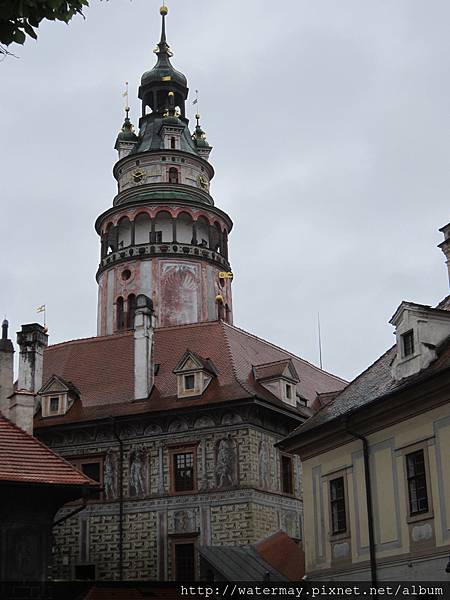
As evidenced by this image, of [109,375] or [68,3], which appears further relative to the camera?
[109,375]

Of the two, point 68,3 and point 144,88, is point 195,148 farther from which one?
point 68,3

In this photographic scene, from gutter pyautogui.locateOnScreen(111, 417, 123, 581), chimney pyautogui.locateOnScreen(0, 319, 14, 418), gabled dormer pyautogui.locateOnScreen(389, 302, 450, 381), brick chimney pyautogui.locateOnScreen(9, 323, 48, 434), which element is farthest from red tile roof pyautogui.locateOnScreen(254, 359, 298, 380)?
gabled dormer pyautogui.locateOnScreen(389, 302, 450, 381)

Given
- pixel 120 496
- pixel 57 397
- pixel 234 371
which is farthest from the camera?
pixel 57 397

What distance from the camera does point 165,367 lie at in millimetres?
30109

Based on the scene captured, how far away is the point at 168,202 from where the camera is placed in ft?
129

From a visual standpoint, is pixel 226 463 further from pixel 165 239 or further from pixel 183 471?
pixel 165 239

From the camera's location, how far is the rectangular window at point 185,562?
2619cm

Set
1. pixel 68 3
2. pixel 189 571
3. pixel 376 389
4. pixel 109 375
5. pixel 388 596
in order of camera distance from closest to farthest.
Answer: pixel 68 3, pixel 388 596, pixel 376 389, pixel 189 571, pixel 109 375

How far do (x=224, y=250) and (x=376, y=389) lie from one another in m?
22.0

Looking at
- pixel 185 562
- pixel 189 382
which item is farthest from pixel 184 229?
pixel 185 562

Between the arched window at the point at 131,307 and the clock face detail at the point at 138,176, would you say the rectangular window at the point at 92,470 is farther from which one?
the clock face detail at the point at 138,176

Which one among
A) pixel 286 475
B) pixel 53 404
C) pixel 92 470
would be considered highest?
pixel 53 404

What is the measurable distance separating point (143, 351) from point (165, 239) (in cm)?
1029

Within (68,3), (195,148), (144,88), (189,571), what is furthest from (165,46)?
(68,3)
